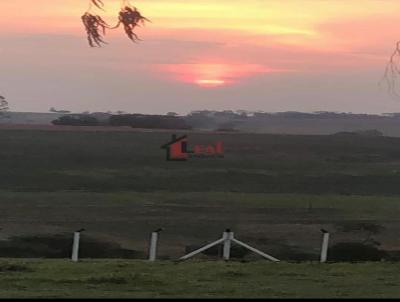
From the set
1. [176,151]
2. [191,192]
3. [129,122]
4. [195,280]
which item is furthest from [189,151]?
[195,280]

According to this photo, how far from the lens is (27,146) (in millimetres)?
56156

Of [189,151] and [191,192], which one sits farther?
[189,151]

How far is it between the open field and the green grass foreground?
29.4ft

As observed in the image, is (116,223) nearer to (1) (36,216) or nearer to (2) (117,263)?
(1) (36,216)

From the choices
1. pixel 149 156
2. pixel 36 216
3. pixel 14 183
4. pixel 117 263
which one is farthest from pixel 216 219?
pixel 149 156

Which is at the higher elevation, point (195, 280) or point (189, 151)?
point (195, 280)

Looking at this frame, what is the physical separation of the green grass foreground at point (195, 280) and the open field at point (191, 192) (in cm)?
896

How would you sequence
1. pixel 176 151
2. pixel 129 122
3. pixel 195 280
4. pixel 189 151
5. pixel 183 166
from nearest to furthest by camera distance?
pixel 195 280 → pixel 183 166 → pixel 176 151 → pixel 189 151 → pixel 129 122

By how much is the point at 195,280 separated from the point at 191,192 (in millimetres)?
28588

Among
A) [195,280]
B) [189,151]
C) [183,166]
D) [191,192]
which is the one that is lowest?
[191,192]

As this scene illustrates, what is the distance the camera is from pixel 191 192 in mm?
41219

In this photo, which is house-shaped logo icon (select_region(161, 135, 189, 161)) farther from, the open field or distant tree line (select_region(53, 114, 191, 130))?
distant tree line (select_region(53, 114, 191, 130))

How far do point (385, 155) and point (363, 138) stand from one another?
15747 mm

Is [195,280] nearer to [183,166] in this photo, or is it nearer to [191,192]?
[191,192]
